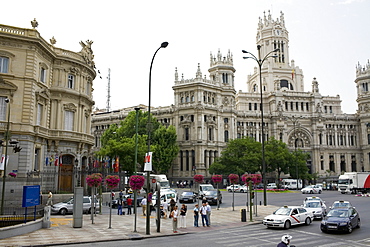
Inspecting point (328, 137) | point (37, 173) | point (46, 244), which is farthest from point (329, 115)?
point (46, 244)

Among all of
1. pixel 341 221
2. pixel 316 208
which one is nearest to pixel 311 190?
pixel 316 208

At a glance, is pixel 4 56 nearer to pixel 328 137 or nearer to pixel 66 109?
pixel 66 109

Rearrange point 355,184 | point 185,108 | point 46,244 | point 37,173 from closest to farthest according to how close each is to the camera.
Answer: point 46,244 → point 37,173 → point 355,184 → point 185,108

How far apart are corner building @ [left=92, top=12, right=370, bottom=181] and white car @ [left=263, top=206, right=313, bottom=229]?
175 ft

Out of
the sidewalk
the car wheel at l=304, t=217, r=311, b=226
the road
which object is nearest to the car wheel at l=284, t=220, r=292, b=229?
the road

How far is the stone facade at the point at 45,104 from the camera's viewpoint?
3516 cm

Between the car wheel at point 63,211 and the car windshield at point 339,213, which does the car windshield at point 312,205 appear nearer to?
the car windshield at point 339,213

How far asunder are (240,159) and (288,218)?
159ft

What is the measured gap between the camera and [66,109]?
42.4m

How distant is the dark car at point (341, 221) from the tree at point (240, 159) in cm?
4804

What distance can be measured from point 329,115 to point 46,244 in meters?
94.8

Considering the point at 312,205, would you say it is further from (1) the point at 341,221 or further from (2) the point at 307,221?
(1) the point at 341,221

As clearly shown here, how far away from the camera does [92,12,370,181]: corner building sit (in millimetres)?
82188

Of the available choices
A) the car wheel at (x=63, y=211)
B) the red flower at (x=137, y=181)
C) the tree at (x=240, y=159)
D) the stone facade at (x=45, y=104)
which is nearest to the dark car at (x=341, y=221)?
the red flower at (x=137, y=181)
